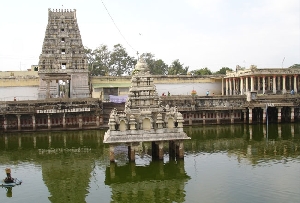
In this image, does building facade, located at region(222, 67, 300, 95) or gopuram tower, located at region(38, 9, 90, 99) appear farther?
building facade, located at region(222, 67, 300, 95)

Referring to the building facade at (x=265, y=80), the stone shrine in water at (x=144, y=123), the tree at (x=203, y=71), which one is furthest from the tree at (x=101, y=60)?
the stone shrine in water at (x=144, y=123)

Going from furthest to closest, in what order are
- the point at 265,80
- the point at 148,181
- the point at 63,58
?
the point at 265,80 → the point at 63,58 → the point at 148,181

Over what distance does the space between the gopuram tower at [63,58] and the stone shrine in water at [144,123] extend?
23.6 m

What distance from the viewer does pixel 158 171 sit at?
21531 millimetres

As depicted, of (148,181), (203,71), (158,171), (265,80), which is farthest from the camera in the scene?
(203,71)

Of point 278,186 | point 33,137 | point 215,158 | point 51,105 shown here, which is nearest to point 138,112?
point 215,158

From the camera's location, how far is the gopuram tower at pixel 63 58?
46.6 metres

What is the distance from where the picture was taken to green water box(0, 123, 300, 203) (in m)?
17.4

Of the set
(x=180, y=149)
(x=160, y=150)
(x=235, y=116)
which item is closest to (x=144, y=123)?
(x=160, y=150)

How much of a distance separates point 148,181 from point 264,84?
32.1 meters

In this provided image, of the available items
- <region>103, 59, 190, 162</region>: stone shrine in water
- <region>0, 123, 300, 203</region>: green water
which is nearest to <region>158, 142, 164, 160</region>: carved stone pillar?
<region>103, 59, 190, 162</region>: stone shrine in water

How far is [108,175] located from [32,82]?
3129 centimetres

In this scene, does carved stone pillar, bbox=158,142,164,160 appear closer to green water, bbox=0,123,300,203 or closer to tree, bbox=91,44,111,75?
green water, bbox=0,123,300,203

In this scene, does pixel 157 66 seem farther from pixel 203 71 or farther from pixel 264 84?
pixel 264 84
